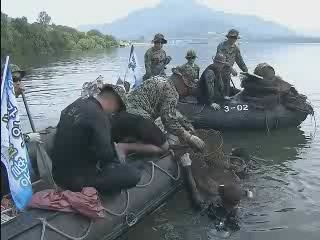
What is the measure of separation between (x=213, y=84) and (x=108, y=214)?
19.3 ft

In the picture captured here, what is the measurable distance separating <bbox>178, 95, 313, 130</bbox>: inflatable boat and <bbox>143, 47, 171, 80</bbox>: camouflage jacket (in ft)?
5.55

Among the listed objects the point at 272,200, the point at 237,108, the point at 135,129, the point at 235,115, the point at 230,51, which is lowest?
the point at 272,200

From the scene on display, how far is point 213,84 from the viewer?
1079 cm

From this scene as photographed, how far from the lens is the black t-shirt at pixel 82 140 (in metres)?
5.02

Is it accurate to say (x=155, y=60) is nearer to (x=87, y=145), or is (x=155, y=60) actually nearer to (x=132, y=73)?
(x=132, y=73)

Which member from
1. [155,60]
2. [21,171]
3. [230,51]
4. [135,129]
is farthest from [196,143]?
[155,60]

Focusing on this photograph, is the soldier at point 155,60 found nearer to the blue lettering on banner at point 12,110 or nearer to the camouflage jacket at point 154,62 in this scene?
the camouflage jacket at point 154,62

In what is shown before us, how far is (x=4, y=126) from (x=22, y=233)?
1470mm

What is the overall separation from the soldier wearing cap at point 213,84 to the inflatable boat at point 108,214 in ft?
12.8

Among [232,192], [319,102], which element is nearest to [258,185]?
[232,192]

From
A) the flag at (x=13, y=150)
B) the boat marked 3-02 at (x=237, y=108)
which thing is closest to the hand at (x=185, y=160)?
the flag at (x=13, y=150)

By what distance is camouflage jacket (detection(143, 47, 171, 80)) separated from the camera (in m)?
12.5

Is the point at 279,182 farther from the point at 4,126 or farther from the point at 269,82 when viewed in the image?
the point at 4,126

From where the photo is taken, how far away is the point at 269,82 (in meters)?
11.0
